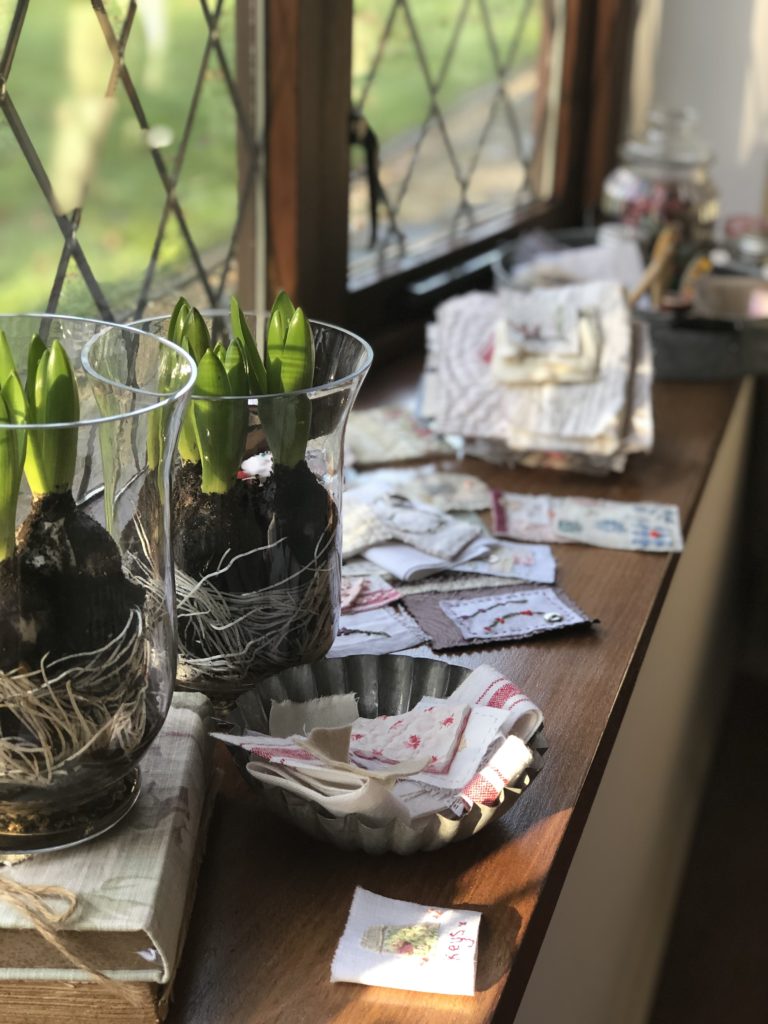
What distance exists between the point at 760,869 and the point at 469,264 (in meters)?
0.96

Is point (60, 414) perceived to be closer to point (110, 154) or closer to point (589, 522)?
point (110, 154)

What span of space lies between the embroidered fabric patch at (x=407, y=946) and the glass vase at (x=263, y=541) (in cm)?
17

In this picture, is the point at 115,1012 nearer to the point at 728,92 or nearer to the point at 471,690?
the point at 471,690

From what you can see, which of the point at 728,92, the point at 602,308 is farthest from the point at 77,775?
the point at 728,92

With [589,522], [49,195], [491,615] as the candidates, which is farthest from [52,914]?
[589,522]

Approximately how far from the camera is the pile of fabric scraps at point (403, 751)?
2.12 feet

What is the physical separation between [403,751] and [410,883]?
83mm

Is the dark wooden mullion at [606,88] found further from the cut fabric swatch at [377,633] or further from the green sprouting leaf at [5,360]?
the green sprouting leaf at [5,360]

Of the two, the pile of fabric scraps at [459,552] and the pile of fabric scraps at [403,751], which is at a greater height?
the pile of fabric scraps at [403,751]

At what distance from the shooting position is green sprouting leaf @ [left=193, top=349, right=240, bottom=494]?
2.31 feet

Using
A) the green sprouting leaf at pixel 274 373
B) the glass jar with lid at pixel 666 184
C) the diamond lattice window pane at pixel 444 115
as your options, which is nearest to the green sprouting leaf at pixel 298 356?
the green sprouting leaf at pixel 274 373

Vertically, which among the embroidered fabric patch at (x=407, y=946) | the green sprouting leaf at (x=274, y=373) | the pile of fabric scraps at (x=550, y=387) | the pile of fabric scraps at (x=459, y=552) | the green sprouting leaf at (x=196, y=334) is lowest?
the pile of fabric scraps at (x=459, y=552)

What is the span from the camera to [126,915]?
21.8 inches

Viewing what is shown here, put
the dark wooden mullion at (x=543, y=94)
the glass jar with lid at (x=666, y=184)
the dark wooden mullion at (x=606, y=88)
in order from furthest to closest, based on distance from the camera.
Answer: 1. the dark wooden mullion at (x=606, y=88)
2. the dark wooden mullion at (x=543, y=94)
3. the glass jar with lid at (x=666, y=184)
